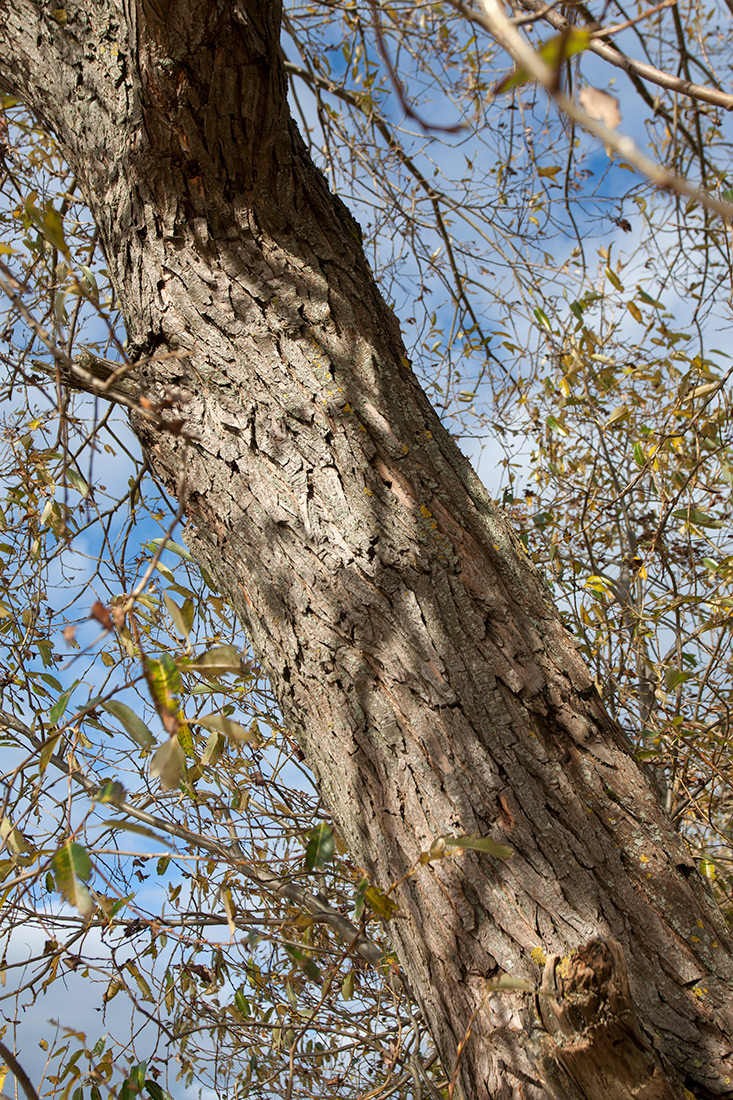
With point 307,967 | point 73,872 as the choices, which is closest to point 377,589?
point 73,872

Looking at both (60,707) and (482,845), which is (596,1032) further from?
(60,707)

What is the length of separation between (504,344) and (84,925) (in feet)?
8.26

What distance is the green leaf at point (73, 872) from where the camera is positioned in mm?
752

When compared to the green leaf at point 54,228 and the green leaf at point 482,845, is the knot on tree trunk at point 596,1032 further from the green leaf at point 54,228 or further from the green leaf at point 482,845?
the green leaf at point 54,228

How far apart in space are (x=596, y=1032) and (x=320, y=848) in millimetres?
413

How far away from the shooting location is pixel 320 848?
1.02 meters

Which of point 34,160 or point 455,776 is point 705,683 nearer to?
point 455,776

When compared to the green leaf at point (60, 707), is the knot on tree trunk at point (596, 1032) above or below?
below

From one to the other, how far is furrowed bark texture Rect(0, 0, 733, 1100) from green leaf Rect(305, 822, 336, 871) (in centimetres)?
11

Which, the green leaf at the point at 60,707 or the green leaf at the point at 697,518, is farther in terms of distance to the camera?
the green leaf at the point at 697,518

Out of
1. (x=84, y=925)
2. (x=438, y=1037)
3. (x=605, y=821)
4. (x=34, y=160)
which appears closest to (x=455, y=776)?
(x=605, y=821)

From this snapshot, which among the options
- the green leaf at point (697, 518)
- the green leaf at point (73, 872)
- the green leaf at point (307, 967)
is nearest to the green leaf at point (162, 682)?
the green leaf at point (73, 872)

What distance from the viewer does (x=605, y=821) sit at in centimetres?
110

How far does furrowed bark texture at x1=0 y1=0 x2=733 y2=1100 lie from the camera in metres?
0.99
